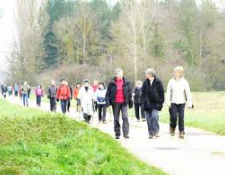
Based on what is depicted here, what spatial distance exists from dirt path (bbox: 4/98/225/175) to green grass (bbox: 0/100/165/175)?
792 millimetres

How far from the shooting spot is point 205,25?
248 ft

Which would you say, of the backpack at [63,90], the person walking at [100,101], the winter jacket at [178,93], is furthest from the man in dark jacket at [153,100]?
the backpack at [63,90]

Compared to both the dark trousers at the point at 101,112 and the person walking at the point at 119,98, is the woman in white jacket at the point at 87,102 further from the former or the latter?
the person walking at the point at 119,98

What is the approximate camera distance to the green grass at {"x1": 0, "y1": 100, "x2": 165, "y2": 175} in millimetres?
7707

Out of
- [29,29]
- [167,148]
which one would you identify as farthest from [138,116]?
[29,29]

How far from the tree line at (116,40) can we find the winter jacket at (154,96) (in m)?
41.2

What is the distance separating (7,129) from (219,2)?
37.8 meters

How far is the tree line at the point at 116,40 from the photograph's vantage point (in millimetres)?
62688

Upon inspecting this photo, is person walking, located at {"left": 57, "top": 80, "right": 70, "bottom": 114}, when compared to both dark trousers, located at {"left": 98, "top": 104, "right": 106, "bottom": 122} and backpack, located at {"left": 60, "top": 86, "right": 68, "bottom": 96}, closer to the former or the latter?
backpack, located at {"left": 60, "top": 86, "right": 68, "bottom": 96}

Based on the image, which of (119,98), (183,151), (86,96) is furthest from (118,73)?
(86,96)

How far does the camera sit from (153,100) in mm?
16016

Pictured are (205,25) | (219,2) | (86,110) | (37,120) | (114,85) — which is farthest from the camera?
(205,25)

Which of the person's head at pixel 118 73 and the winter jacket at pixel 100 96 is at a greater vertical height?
the person's head at pixel 118 73

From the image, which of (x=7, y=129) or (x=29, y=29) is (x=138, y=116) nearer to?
(x=7, y=129)
